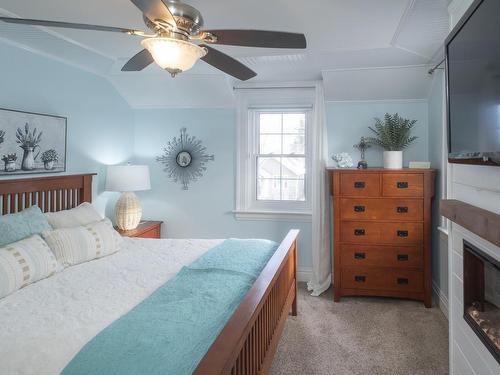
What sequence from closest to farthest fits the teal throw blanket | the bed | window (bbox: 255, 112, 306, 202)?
the teal throw blanket → the bed → window (bbox: 255, 112, 306, 202)

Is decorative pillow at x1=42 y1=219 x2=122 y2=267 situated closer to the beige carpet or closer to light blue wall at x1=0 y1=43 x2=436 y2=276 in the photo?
light blue wall at x1=0 y1=43 x2=436 y2=276

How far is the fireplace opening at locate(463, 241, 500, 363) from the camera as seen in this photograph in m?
1.53

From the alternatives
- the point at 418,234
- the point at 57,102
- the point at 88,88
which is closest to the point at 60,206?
the point at 57,102

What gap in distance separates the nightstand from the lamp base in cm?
6

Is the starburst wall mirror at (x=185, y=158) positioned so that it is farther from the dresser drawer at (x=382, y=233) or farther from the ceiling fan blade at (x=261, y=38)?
the ceiling fan blade at (x=261, y=38)

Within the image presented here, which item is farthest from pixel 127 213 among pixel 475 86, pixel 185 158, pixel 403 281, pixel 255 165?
pixel 475 86

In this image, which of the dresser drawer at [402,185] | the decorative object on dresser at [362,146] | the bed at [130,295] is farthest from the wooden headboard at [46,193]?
the dresser drawer at [402,185]

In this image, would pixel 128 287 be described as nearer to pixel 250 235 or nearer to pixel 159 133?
pixel 250 235

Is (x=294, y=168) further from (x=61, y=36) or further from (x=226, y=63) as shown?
(x=61, y=36)

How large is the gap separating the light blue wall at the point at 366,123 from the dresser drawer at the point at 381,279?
3.77 feet

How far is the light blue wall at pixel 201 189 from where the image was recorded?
14.2 ft

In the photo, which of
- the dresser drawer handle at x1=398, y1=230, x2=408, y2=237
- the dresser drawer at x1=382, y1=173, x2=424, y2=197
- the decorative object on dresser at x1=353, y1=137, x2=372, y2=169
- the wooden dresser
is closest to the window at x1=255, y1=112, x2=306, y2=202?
the decorative object on dresser at x1=353, y1=137, x2=372, y2=169

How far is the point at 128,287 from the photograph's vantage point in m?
2.12

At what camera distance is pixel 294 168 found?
4.32m
